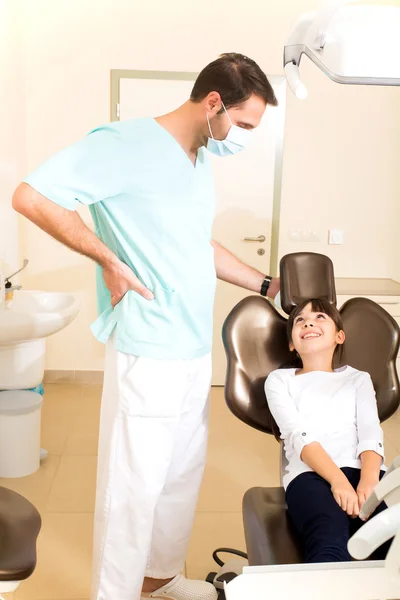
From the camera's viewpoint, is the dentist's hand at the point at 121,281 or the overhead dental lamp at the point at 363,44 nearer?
the overhead dental lamp at the point at 363,44

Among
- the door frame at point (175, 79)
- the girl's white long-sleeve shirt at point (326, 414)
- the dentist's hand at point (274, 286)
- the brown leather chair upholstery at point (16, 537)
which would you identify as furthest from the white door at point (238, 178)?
the brown leather chair upholstery at point (16, 537)

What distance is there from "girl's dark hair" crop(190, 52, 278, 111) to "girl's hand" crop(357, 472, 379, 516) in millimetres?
958

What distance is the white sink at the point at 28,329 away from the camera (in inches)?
104

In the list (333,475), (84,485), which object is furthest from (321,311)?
(84,485)

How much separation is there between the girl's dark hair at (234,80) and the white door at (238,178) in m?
2.24

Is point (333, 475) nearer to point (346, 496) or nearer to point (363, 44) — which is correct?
point (346, 496)

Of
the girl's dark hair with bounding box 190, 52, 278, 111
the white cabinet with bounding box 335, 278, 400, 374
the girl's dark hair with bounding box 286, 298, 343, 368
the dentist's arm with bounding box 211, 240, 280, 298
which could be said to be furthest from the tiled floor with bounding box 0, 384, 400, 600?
the girl's dark hair with bounding box 190, 52, 278, 111

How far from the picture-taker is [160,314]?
1.76 meters

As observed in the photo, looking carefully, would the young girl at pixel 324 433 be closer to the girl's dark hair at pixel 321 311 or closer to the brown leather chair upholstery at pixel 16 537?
the girl's dark hair at pixel 321 311

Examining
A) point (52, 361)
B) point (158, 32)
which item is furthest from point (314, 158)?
point (52, 361)

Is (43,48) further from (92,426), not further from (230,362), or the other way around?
(230,362)

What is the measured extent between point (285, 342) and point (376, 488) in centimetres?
109

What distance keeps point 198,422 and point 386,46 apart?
1.26 metres

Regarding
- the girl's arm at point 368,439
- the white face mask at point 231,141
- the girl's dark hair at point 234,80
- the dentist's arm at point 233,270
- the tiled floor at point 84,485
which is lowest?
the tiled floor at point 84,485
